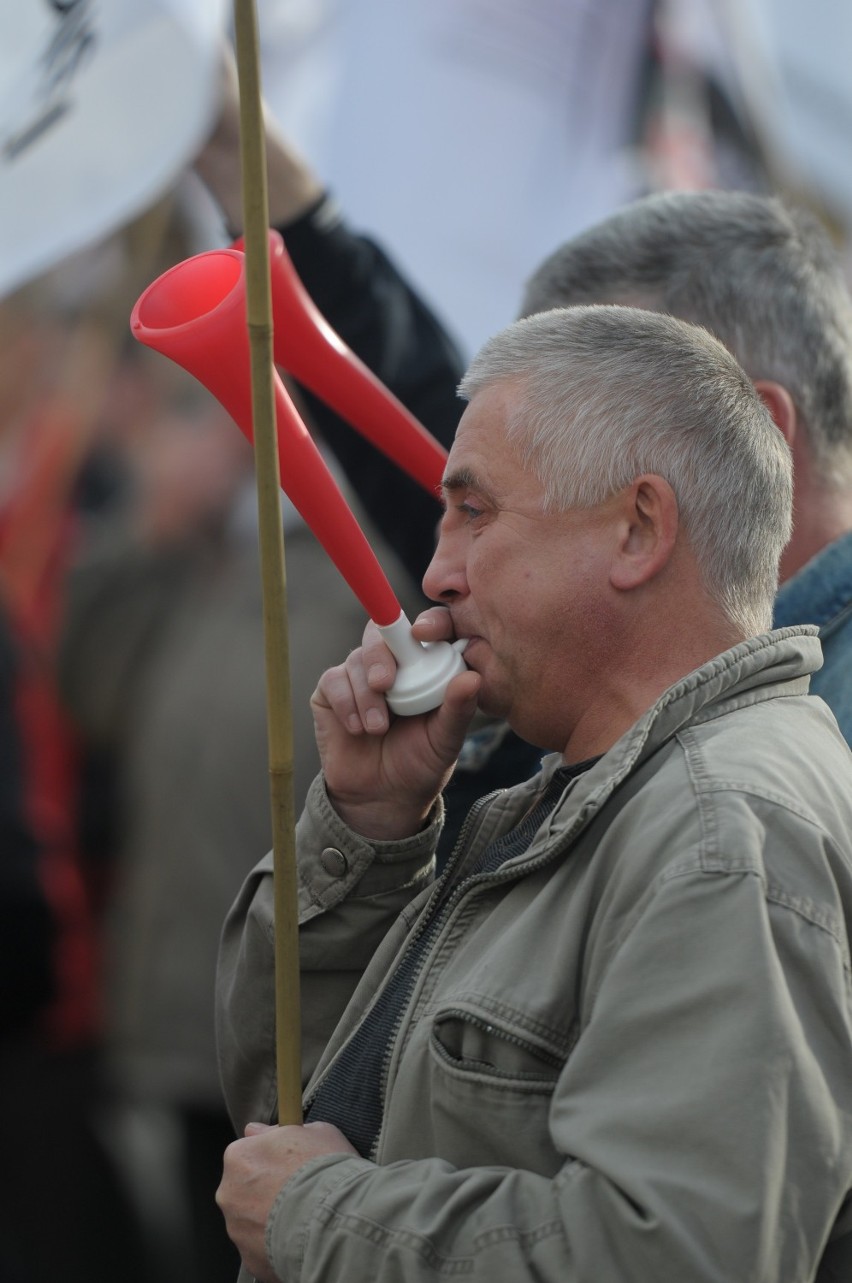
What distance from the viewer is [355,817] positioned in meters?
2.12

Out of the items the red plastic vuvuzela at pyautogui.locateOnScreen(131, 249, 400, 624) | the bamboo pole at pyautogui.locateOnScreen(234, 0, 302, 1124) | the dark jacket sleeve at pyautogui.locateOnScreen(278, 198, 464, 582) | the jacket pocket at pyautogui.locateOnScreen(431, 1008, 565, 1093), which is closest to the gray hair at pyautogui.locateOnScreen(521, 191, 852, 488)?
the dark jacket sleeve at pyautogui.locateOnScreen(278, 198, 464, 582)

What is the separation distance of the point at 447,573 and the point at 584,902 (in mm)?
486

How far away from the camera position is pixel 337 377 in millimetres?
2363

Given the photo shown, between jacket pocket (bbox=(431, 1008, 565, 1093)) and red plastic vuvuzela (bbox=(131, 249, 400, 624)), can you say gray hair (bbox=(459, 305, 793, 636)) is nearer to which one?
red plastic vuvuzela (bbox=(131, 249, 400, 624))

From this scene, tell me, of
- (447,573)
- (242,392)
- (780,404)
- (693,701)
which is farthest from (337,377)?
(693,701)

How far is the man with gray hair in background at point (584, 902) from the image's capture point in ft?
4.67

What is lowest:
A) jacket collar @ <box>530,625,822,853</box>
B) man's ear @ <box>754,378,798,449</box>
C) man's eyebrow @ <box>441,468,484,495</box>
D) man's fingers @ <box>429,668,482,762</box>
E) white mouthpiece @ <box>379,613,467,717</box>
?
man's ear @ <box>754,378,798,449</box>

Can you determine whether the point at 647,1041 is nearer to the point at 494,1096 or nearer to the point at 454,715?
the point at 494,1096

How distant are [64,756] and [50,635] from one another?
1.34 ft

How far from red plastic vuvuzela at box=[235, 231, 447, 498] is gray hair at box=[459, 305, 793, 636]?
458mm

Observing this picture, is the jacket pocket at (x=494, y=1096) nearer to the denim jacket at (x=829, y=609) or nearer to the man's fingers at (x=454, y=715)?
the man's fingers at (x=454, y=715)

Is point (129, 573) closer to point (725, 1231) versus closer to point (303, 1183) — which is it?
point (303, 1183)

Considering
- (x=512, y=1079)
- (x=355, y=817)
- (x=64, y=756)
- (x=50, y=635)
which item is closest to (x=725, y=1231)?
(x=512, y=1079)

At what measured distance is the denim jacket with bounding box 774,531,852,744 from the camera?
87.3 inches
